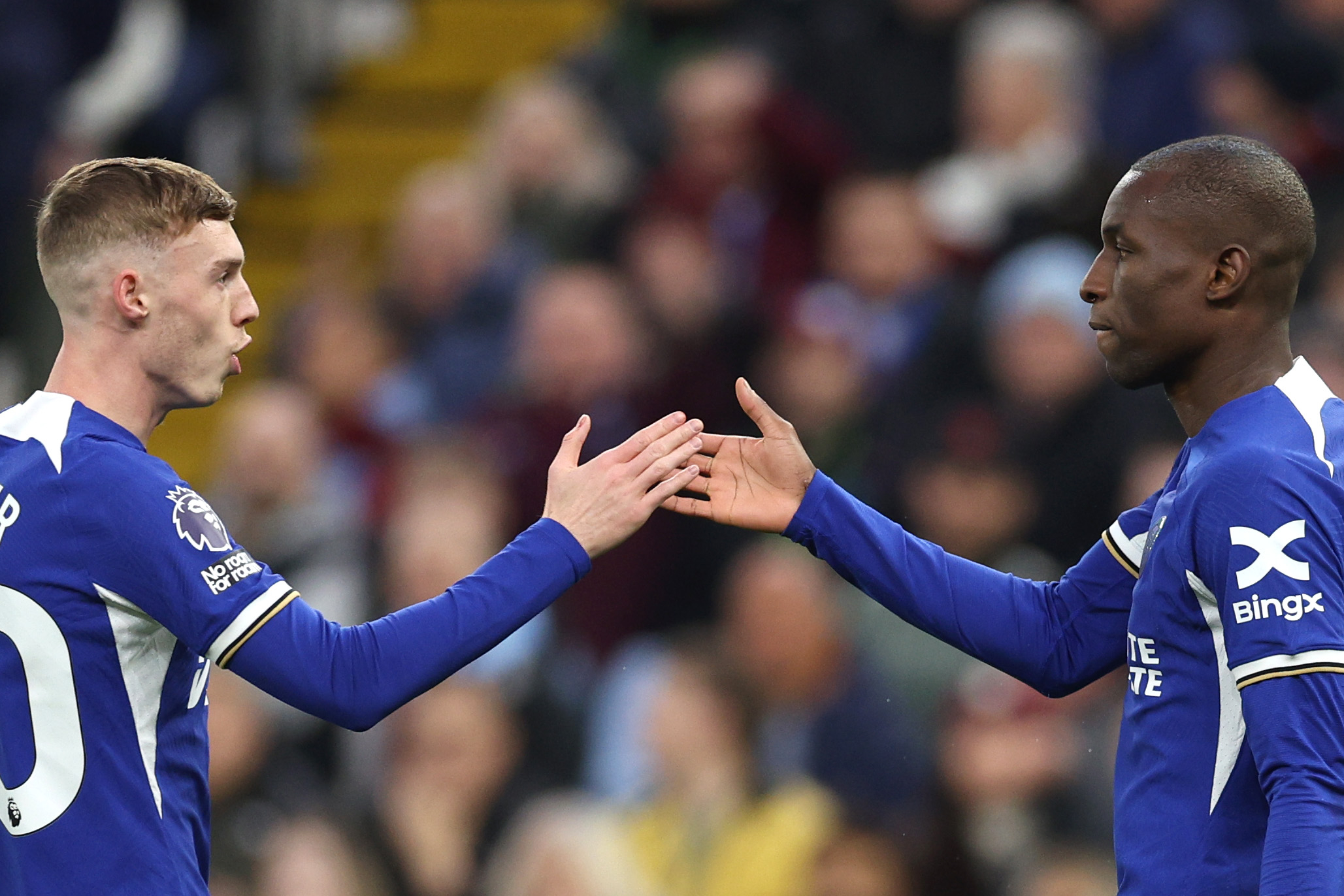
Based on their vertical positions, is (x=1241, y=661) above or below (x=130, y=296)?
below

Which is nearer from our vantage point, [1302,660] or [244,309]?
[1302,660]

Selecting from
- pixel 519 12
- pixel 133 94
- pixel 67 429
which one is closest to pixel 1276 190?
pixel 67 429

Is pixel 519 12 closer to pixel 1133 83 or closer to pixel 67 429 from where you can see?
pixel 1133 83

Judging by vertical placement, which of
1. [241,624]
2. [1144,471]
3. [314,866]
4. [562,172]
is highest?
[562,172]

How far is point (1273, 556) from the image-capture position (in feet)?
8.33

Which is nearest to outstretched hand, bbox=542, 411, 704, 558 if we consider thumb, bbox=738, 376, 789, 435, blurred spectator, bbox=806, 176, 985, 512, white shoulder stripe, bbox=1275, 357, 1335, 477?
thumb, bbox=738, 376, 789, 435

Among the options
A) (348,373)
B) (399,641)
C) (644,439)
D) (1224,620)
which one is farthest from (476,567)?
(1224,620)

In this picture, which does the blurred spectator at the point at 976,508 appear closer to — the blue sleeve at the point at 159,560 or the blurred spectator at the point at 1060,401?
the blurred spectator at the point at 1060,401

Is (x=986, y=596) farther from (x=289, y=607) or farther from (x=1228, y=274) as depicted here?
(x=289, y=607)

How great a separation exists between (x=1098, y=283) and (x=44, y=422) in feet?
5.55

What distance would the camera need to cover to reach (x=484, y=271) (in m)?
7.81

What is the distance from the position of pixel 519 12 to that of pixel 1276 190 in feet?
25.4

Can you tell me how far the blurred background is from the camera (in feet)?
18.1

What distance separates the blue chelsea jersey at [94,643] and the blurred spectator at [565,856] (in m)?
3.01
